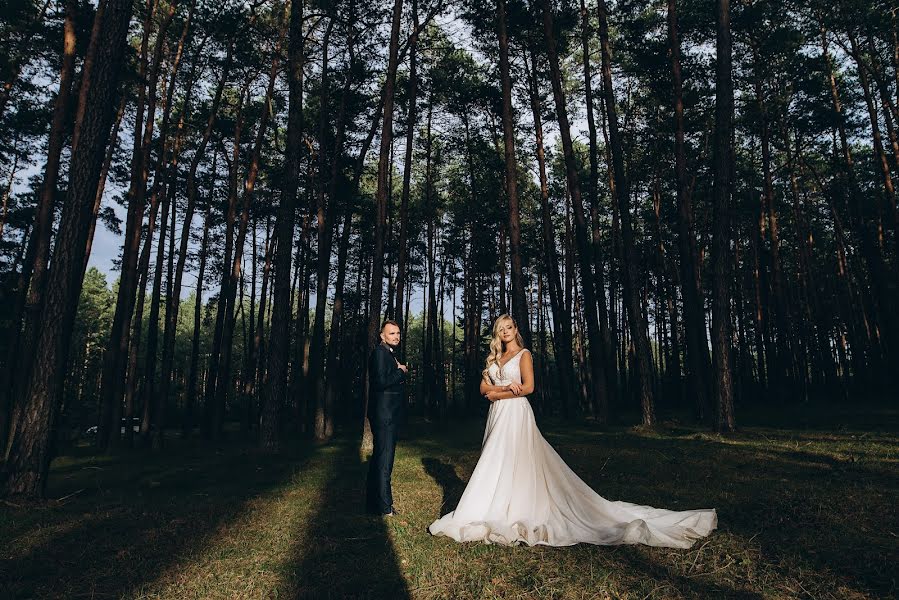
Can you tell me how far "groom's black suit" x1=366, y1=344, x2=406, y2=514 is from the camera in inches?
240

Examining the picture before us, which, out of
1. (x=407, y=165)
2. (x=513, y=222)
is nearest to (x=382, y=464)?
(x=513, y=222)

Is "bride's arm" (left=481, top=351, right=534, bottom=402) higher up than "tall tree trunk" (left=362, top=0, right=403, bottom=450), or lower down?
lower down

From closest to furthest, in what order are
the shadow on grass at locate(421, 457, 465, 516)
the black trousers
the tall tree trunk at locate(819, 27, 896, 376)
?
the black trousers
the shadow on grass at locate(421, 457, 465, 516)
the tall tree trunk at locate(819, 27, 896, 376)

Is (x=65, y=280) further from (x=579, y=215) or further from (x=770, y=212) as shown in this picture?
(x=770, y=212)

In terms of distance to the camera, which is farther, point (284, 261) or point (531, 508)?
point (284, 261)

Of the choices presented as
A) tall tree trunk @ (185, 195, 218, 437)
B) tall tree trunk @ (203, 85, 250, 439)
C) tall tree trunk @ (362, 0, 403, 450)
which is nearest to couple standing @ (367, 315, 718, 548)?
tall tree trunk @ (362, 0, 403, 450)

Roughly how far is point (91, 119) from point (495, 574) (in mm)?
8789

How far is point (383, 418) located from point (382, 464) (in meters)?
0.59

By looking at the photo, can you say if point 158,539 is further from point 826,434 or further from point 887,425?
point 887,425

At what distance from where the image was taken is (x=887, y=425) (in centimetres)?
1366

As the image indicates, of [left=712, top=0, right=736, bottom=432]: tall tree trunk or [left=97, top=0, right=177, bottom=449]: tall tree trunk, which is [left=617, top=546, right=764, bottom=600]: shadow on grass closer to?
[left=712, top=0, right=736, bottom=432]: tall tree trunk

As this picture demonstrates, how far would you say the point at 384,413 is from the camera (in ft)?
20.3

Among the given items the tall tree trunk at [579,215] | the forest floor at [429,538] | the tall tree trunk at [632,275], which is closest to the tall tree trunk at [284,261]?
the forest floor at [429,538]

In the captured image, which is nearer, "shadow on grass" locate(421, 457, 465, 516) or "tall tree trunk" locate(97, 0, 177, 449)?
"shadow on grass" locate(421, 457, 465, 516)
